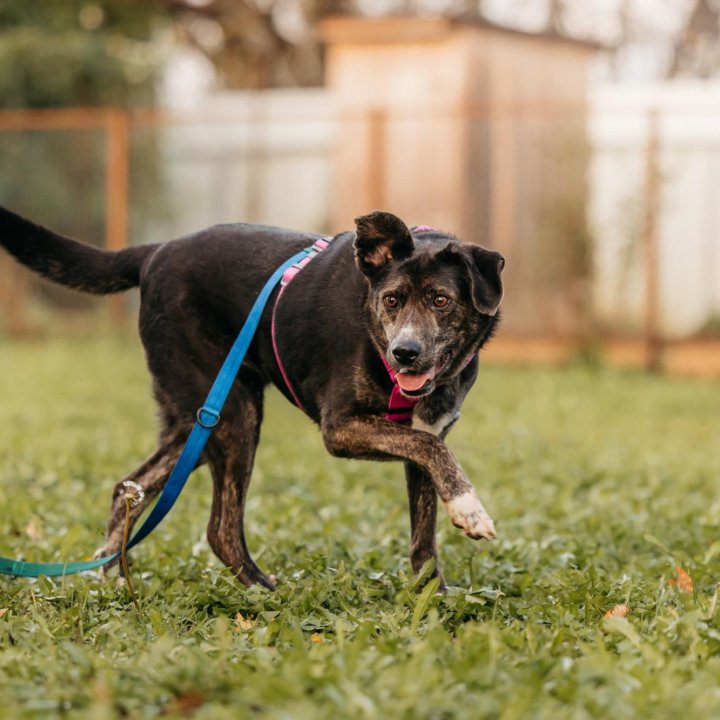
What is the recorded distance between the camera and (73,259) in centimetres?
507

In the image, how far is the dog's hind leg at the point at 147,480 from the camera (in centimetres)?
499

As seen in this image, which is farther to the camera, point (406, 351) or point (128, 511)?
point (128, 511)

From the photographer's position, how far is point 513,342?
13961 mm

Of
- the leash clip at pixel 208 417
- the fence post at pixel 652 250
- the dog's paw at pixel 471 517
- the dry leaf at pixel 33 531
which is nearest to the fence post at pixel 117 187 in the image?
the fence post at pixel 652 250

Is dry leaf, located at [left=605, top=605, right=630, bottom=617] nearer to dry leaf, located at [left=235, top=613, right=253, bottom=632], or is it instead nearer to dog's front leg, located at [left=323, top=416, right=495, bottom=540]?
dog's front leg, located at [left=323, top=416, right=495, bottom=540]

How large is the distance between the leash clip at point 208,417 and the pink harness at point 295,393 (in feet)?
0.98

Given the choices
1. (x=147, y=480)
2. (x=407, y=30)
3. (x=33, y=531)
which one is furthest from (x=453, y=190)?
(x=147, y=480)

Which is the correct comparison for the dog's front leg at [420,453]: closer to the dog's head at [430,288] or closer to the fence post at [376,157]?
the dog's head at [430,288]

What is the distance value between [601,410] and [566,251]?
3621mm

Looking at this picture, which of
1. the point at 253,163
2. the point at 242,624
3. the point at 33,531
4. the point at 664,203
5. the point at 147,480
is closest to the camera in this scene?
the point at 242,624

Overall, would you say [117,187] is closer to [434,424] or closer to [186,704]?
[434,424]

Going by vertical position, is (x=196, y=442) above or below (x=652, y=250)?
above

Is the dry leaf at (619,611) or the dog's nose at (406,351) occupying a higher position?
the dog's nose at (406,351)

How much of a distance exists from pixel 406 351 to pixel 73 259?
5.30 ft
